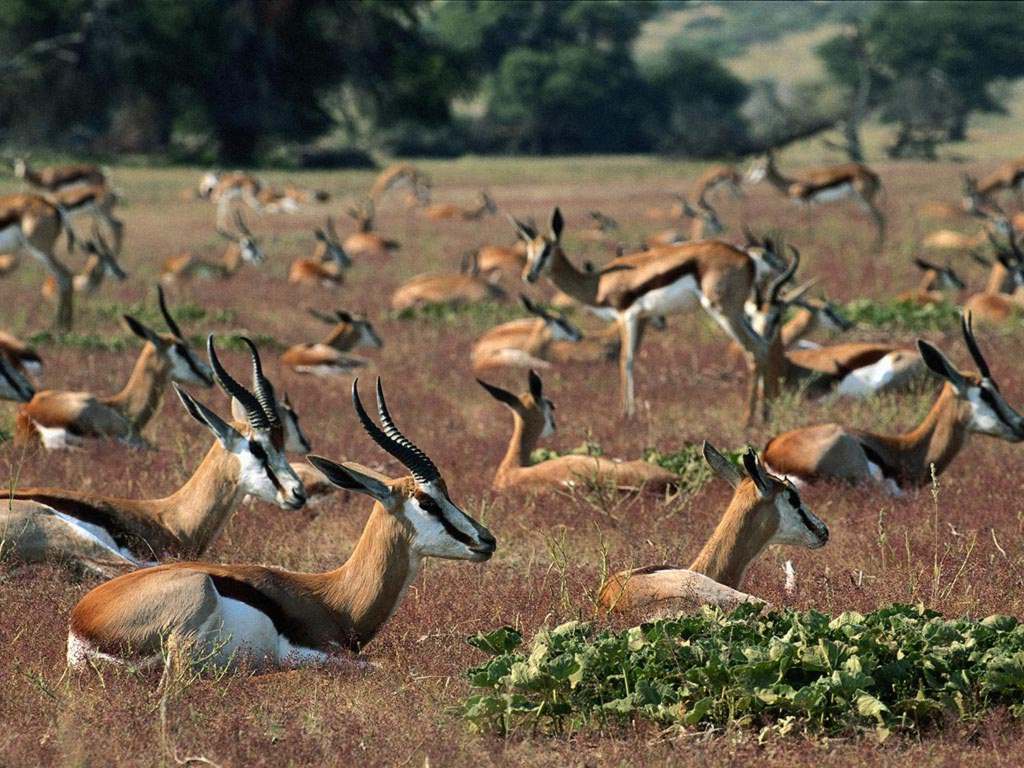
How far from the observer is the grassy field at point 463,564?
13.6 feet

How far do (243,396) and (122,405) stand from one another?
3.38 meters

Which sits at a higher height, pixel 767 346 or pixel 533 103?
pixel 767 346

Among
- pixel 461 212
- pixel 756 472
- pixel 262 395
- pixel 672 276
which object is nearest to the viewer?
pixel 756 472

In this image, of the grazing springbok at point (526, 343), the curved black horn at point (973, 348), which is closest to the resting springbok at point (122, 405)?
the grazing springbok at point (526, 343)

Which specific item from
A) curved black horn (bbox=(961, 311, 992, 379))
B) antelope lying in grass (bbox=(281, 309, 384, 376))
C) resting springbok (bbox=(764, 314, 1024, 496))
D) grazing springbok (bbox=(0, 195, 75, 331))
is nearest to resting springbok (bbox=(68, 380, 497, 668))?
resting springbok (bbox=(764, 314, 1024, 496))

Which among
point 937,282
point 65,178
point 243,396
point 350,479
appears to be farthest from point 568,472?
point 65,178

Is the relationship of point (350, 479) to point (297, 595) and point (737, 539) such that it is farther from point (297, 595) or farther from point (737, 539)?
point (737, 539)

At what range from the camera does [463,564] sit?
6.46 meters

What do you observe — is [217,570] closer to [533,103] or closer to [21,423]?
[21,423]

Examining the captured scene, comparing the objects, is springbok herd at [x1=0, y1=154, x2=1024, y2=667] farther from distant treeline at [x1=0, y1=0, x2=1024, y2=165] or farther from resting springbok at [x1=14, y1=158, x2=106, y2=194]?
distant treeline at [x1=0, y1=0, x2=1024, y2=165]

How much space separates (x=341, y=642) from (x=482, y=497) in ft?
9.16

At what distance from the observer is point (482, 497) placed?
7.73 m

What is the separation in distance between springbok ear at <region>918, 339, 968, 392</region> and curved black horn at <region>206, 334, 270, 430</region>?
3066mm

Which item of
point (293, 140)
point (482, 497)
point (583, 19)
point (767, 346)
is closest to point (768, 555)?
point (482, 497)
